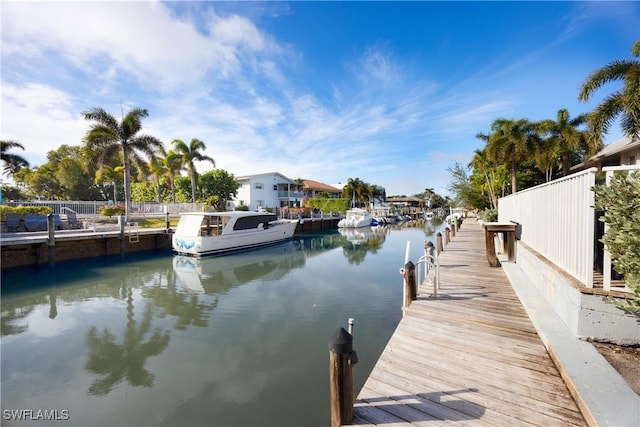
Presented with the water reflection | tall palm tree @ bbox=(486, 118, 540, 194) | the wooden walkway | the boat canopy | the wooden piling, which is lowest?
the water reflection

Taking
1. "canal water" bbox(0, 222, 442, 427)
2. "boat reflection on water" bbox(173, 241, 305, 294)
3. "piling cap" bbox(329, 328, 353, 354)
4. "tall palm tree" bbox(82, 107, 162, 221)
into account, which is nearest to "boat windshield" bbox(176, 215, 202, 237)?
"boat reflection on water" bbox(173, 241, 305, 294)

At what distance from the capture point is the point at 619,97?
11.8m

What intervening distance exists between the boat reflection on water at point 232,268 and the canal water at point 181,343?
0.54 feet

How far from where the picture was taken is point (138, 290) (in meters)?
10.8

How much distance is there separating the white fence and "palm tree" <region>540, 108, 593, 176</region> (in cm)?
1947

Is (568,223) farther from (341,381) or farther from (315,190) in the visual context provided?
(315,190)

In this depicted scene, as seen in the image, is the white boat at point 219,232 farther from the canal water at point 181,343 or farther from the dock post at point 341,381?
the dock post at point 341,381

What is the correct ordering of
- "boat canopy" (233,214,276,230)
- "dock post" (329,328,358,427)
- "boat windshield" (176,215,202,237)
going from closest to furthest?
1. "dock post" (329,328,358,427)
2. "boat windshield" (176,215,202,237)
3. "boat canopy" (233,214,276,230)

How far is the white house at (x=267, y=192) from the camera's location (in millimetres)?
41938

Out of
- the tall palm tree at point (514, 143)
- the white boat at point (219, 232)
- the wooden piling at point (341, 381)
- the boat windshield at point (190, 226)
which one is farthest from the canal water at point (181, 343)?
the tall palm tree at point (514, 143)

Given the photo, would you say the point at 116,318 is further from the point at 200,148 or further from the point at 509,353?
the point at 200,148

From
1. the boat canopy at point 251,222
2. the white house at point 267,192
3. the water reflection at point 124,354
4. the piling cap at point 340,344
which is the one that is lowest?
the water reflection at point 124,354

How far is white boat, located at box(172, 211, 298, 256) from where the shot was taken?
17.3 m

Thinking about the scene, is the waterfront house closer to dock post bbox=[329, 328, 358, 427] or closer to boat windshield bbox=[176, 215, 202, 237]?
boat windshield bbox=[176, 215, 202, 237]
